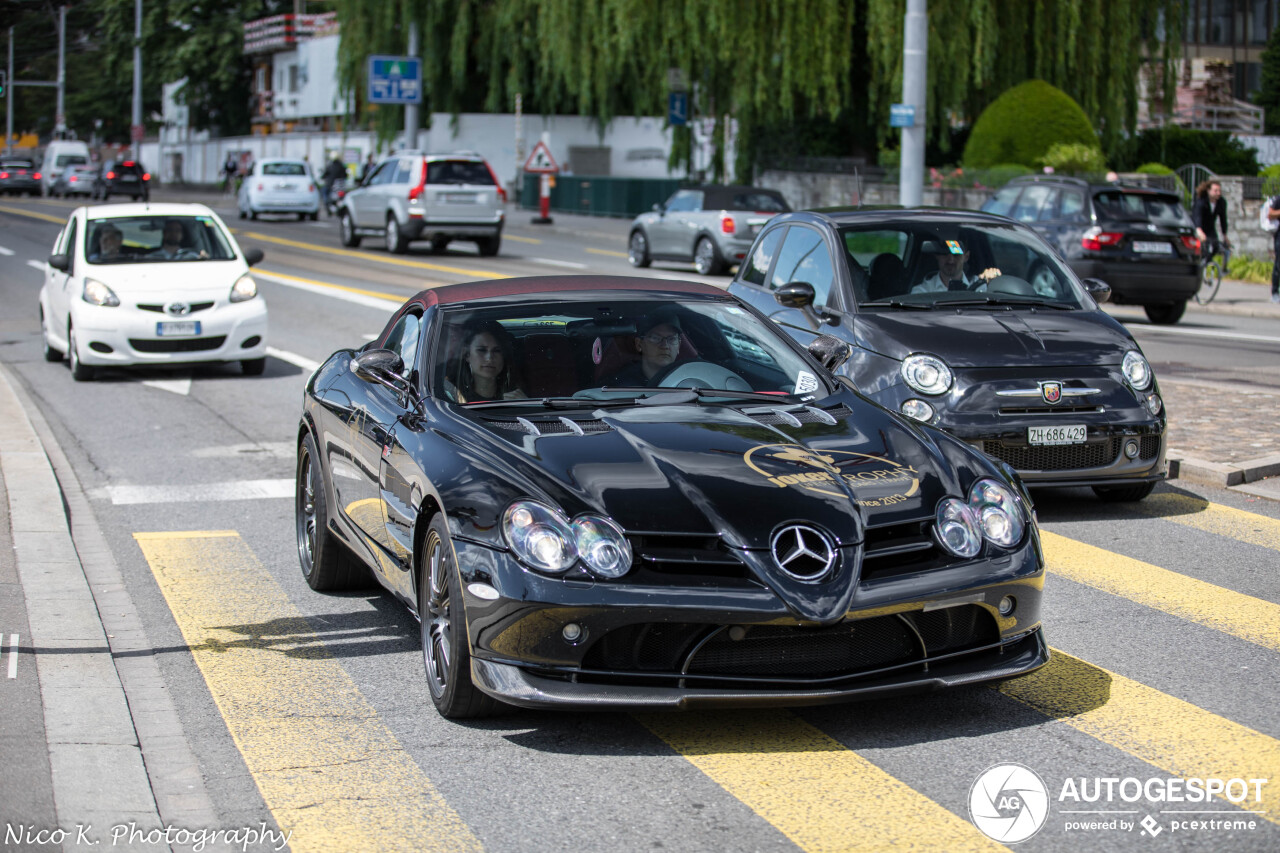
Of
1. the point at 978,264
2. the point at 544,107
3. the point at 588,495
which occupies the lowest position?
the point at 588,495

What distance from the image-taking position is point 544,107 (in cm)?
5875

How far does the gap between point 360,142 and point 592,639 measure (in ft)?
200

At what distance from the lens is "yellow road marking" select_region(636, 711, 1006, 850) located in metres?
4.17

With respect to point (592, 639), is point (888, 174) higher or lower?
higher

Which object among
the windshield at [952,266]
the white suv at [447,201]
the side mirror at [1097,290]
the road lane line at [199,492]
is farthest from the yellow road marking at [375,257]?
the side mirror at [1097,290]

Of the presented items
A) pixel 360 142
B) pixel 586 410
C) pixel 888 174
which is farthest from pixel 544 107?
pixel 586 410

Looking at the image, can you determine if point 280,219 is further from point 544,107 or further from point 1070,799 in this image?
point 1070,799

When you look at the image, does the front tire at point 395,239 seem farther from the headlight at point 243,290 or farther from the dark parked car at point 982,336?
the dark parked car at point 982,336

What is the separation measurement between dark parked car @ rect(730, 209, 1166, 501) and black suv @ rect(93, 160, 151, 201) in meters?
54.8

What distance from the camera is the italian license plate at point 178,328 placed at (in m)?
14.9

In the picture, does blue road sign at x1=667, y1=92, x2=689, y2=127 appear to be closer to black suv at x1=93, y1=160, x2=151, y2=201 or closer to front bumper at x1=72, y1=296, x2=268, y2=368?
front bumper at x1=72, y1=296, x2=268, y2=368

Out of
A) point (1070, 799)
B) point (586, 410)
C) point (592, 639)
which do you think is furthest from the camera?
point (586, 410)

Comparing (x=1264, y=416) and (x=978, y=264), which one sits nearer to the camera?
(x=978, y=264)

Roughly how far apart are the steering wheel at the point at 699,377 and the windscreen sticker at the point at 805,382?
0.20m
